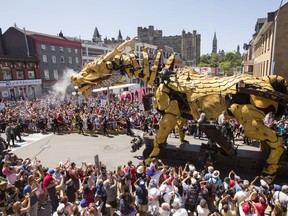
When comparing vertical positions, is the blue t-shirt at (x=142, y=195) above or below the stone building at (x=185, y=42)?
below

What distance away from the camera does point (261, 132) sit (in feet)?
24.2

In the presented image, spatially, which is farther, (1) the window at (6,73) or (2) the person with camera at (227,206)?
(1) the window at (6,73)

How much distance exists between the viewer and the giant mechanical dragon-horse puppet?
24.3 ft

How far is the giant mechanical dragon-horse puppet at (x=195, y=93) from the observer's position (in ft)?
24.3

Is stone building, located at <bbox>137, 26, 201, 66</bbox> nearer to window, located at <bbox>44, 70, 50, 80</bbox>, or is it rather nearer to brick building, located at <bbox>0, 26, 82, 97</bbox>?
brick building, located at <bbox>0, 26, 82, 97</bbox>

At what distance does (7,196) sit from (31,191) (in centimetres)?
50

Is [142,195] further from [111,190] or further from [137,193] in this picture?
[111,190]

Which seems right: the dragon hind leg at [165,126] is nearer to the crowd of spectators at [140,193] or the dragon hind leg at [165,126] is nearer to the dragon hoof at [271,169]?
the crowd of spectators at [140,193]

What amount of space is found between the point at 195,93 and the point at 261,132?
92.8 inches

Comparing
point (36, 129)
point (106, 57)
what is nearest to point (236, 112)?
point (106, 57)

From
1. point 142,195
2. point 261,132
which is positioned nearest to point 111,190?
point 142,195

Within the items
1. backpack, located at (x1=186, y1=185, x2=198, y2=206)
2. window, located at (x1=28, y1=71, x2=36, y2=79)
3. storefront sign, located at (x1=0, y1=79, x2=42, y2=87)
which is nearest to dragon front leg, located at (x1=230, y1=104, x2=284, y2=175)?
backpack, located at (x1=186, y1=185, x2=198, y2=206)

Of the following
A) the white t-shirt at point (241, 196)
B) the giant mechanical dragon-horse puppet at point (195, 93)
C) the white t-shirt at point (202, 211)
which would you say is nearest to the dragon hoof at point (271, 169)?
the giant mechanical dragon-horse puppet at point (195, 93)

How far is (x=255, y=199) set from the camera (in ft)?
16.7
